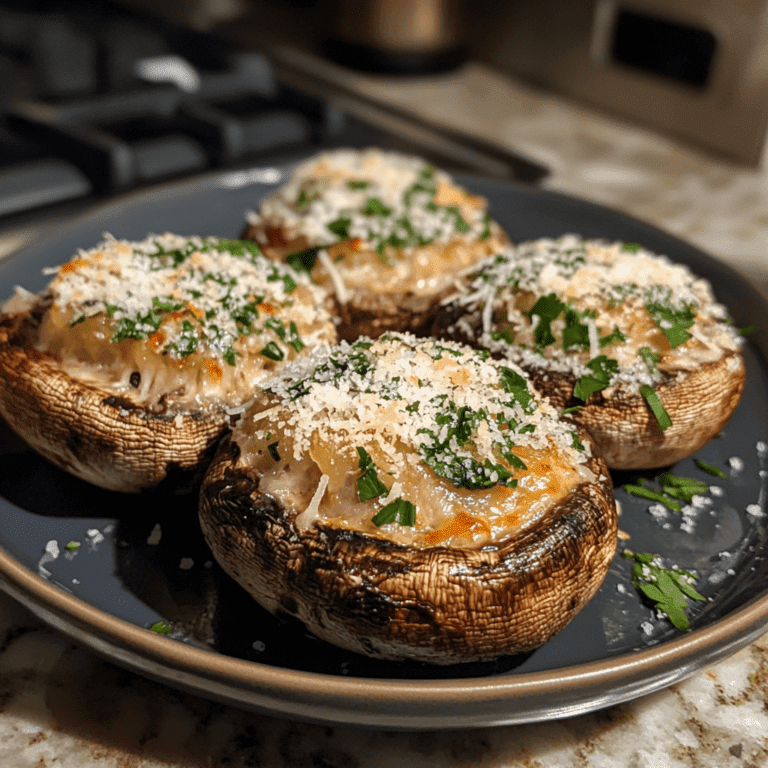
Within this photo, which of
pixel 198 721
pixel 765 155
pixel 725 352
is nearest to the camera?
pixel 198 721

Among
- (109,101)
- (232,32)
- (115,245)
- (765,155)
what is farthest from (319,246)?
(232,32)

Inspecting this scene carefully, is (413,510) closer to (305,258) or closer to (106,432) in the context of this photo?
(106,432)

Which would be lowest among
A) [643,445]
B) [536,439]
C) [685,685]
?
[685,685]

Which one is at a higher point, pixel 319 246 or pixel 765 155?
pixel 319 246

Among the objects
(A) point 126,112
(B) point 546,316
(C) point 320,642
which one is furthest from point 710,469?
(A) point 126,112

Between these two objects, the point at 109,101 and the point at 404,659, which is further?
the point at 109,101

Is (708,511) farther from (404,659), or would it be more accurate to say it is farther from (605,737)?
(404,659)

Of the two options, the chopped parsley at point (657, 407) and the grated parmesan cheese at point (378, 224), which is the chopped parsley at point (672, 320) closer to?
the chopped parsley at point (657, 407)

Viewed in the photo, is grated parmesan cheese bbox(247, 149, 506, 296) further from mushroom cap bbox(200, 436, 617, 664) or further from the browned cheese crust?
mushroom cap bbox(200, 436, 617, 664)
